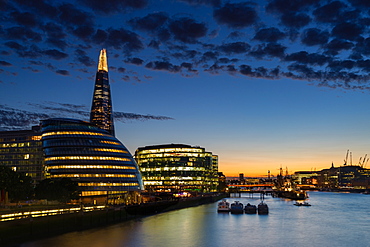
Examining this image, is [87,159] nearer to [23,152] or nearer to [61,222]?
[23,152]

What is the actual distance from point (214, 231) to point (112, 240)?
2400 cm

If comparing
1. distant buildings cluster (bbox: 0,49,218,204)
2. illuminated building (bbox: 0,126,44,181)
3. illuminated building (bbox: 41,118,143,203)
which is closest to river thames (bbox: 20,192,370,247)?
distant buildings cluster (bbox: 0,49,218,204)

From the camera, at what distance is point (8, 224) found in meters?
53.7

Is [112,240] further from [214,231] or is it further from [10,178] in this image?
[10,178]

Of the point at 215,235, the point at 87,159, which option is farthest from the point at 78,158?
the point at 215,235

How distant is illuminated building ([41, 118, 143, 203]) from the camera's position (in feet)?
406

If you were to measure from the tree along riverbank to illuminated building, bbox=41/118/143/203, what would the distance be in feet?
74.6

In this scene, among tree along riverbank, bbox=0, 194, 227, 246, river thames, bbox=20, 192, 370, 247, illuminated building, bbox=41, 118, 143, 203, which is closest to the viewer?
tree along riverbank, bbox=0, 194, 227, 246

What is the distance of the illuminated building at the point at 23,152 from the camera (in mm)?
135375

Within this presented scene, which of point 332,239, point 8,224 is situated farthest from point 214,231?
point 8,224

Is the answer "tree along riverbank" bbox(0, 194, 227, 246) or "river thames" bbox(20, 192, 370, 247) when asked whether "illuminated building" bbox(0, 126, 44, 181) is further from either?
"river thames" bbox(20, 192, 370, 247)

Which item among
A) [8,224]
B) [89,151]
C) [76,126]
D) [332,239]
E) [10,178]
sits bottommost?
[332,239]

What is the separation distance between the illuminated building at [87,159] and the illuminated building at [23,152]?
5841 mm

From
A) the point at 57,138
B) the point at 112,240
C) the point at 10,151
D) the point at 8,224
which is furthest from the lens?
the point at 10,151
